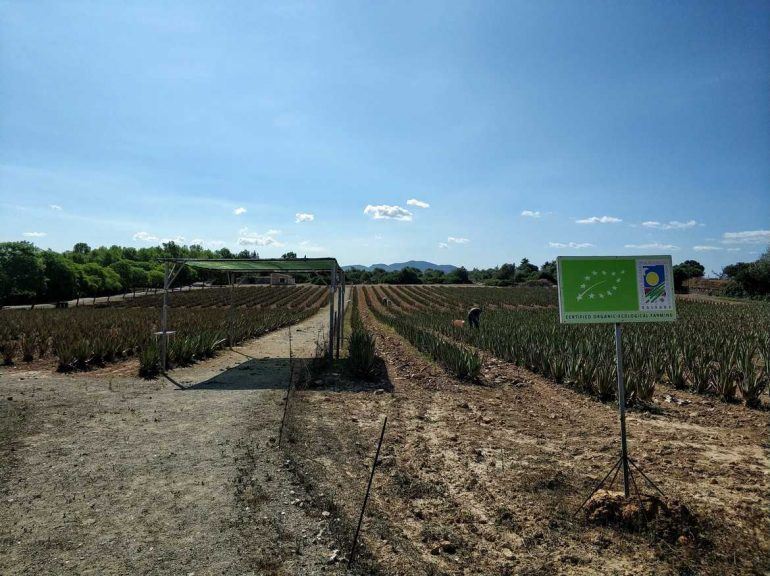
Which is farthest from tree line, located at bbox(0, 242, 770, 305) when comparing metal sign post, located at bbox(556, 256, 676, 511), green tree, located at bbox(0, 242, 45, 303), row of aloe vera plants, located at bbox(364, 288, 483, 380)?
metal sign post, located at bbox(556, 256, 676, 511)

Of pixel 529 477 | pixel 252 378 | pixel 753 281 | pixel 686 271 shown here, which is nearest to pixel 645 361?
pixel 529 477

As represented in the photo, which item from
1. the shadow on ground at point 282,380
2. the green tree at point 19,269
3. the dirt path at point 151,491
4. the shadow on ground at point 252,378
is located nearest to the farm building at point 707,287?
the shadow on ground at point 282,380

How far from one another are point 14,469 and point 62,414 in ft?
7.87

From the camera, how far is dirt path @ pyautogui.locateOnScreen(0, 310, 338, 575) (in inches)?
130

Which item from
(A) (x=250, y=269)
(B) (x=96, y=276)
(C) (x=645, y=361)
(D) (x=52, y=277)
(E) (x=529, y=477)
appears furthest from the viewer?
(B) (x=96, y=276)

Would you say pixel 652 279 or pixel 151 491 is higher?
pixel 652 279

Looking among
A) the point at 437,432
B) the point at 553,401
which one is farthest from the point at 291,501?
the point at 553,401

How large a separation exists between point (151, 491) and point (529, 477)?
3.94 m

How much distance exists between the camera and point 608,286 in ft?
13.6

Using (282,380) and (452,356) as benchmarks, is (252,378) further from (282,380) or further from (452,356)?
(452,356)

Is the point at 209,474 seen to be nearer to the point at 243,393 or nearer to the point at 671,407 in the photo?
the point at 243,393

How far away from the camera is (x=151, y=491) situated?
436cm

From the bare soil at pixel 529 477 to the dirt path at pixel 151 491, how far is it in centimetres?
53

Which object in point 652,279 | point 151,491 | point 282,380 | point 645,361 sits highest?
point 652,279
